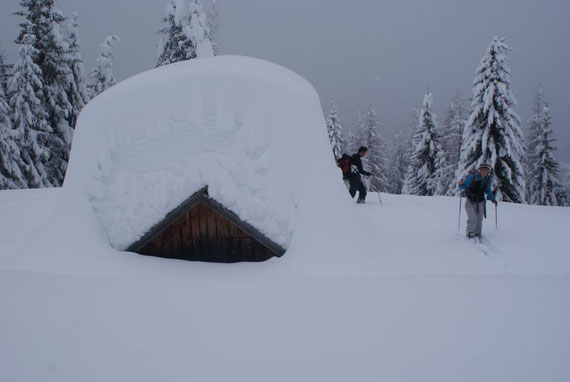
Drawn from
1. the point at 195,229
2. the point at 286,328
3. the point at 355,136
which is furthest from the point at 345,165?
the point at 355,136

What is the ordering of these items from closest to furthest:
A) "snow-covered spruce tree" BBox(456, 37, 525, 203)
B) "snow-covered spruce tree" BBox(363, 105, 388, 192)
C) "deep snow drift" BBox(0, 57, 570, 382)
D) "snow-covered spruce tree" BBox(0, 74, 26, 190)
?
"deep snow drift" BBox(0, 57, 570, 382) < "snow-covered spruce tree" BBox(0, 74, 26, 190) < "snow-covered spruce tree" BBox(456, 37, 525, 203) < "snow-covered spruce tree" BBox(363, 105, 388, 192)

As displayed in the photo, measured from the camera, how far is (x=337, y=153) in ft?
91.4

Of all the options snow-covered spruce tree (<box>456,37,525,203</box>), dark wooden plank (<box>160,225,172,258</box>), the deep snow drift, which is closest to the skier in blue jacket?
the deep snow drift

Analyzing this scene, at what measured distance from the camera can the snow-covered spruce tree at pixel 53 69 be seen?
707 inches

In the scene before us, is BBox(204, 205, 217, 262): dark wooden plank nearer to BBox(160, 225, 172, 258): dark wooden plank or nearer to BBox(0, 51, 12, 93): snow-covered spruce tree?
BBox(160, 225, 172, 258): dark wooden plank

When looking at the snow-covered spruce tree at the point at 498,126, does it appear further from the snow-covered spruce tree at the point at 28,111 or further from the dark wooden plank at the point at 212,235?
the snow-covered spruce tree at the point at 28,111

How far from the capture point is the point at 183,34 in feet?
61.6

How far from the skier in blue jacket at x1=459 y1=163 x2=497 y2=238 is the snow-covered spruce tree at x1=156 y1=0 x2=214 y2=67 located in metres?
15.5

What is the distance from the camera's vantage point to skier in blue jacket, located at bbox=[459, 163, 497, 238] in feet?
24.0

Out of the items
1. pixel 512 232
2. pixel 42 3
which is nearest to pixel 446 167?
pixel 512 232

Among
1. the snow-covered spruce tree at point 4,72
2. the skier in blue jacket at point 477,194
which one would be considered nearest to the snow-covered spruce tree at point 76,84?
the snow-covered spruce tree at point 4,72

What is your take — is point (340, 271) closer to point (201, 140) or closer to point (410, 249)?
point (410, 249)

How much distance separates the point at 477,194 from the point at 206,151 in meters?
6.18

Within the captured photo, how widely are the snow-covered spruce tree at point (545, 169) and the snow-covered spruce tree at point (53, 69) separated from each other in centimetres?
3233
